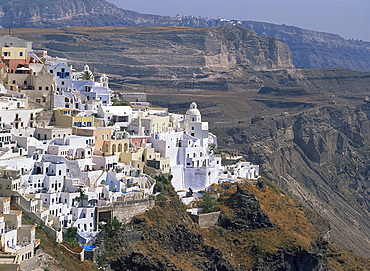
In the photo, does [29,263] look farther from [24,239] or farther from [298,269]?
[298,269]

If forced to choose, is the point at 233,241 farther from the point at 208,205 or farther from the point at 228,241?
the point at 208,205

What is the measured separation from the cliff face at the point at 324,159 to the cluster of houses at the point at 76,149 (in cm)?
3677

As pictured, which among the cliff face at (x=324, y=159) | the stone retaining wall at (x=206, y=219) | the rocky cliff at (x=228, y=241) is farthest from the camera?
the cliff face at (x=324, y=159)

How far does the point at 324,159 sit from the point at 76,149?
9345 centimetres

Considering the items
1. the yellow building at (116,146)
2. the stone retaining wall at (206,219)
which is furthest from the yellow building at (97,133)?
the stone retaining wall at (206,219)

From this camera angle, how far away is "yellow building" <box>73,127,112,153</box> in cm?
6347

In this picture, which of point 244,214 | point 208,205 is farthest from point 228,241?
point 244,214

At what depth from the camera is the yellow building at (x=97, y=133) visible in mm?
63469

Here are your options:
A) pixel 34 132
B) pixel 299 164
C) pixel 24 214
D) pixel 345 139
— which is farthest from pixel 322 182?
pixel 24 214

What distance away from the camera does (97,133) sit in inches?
2512

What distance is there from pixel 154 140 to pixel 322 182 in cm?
7197

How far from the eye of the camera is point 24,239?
47375mm

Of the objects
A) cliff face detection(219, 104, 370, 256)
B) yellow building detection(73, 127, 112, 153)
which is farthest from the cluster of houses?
cliff face detection(219, 104, 370, 256)

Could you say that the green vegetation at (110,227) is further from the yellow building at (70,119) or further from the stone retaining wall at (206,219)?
the yellow building at (70,119)
